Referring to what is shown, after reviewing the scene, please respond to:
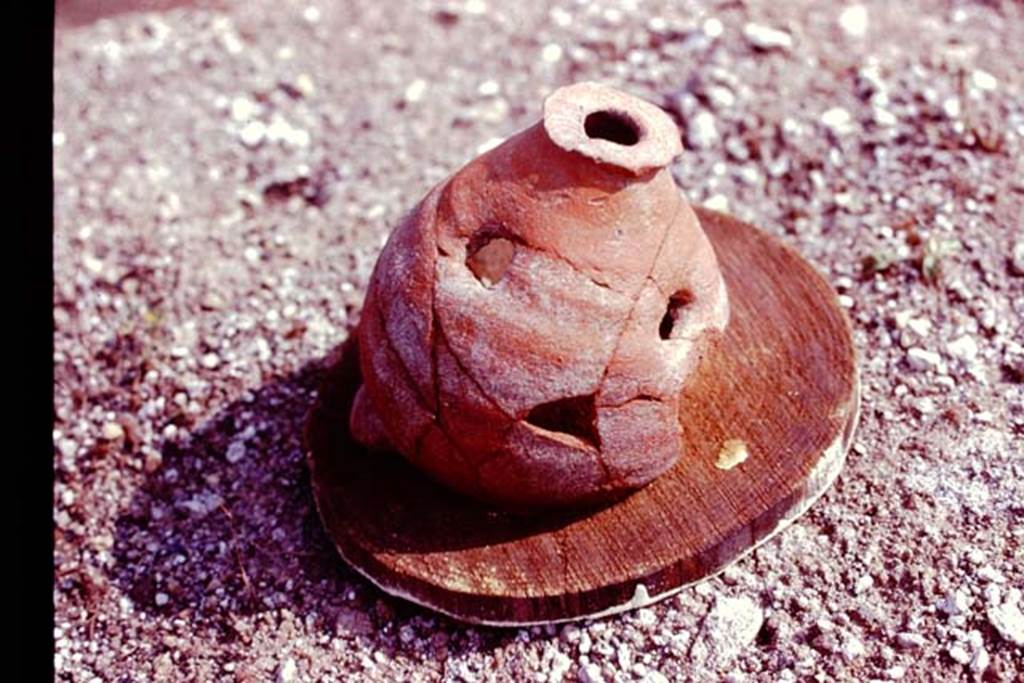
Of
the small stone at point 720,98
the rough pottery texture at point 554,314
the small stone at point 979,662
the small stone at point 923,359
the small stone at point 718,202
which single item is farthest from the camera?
the small stone at point 720,98

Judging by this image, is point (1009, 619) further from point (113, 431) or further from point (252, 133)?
point (252, 133)

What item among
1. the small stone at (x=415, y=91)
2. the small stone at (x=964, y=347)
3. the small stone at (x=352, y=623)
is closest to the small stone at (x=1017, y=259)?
the small stone at (x=964, y=347)

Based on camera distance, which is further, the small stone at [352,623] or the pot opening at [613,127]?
the small stone at [352,623]

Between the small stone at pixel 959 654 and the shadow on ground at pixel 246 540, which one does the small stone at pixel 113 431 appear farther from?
the small stone at pixel 959 654

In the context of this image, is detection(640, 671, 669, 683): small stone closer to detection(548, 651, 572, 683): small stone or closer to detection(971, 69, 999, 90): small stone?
detection(548, 651, 572, 683): small stone

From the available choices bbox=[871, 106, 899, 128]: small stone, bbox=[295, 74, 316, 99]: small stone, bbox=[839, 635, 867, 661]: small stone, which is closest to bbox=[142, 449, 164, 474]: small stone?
bbox=[295, 74, 316, 99]: small stone

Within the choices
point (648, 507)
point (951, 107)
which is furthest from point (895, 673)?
point (951, 107)
